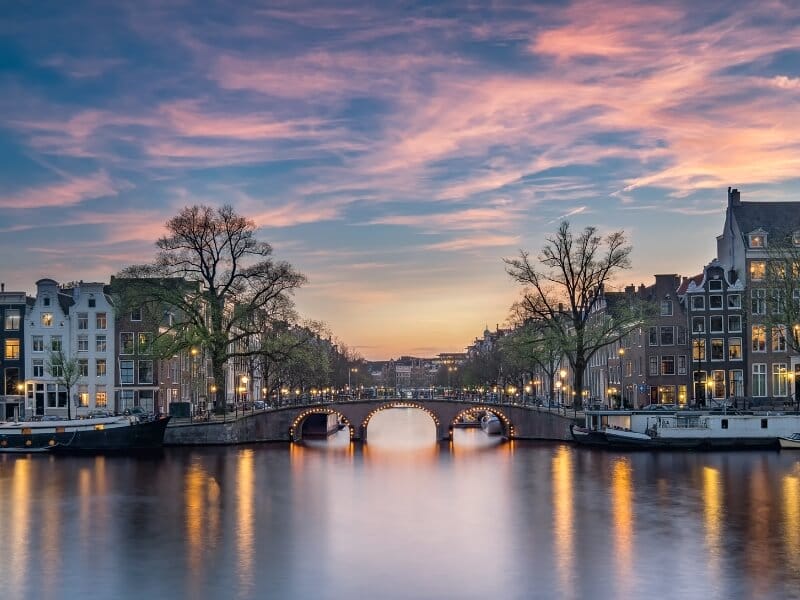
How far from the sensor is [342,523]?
48.2m

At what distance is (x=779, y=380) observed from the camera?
3878 inches

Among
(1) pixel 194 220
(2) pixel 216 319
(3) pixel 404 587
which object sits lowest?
(3) pixel 404 587

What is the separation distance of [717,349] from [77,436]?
202ft

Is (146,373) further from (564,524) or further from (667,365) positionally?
(564,524)

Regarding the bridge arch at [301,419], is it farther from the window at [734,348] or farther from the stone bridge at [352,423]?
the window at [734,348]

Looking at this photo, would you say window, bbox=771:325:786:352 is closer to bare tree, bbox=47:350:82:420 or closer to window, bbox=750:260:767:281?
window, bbox=750:260:767:281

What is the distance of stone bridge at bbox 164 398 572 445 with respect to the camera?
84.7 meters

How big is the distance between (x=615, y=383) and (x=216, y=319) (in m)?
49.4

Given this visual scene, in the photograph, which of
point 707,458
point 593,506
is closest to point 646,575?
point 593,506

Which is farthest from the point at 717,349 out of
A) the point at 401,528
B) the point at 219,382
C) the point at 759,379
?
the point at 401,528

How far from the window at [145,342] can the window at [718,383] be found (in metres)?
55.0

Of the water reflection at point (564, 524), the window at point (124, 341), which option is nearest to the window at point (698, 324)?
the water reflection at point (564, 524)

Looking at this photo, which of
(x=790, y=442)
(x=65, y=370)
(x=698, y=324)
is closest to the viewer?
(x=790, y=442)

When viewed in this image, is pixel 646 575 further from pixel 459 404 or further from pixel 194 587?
pixel 459 404
